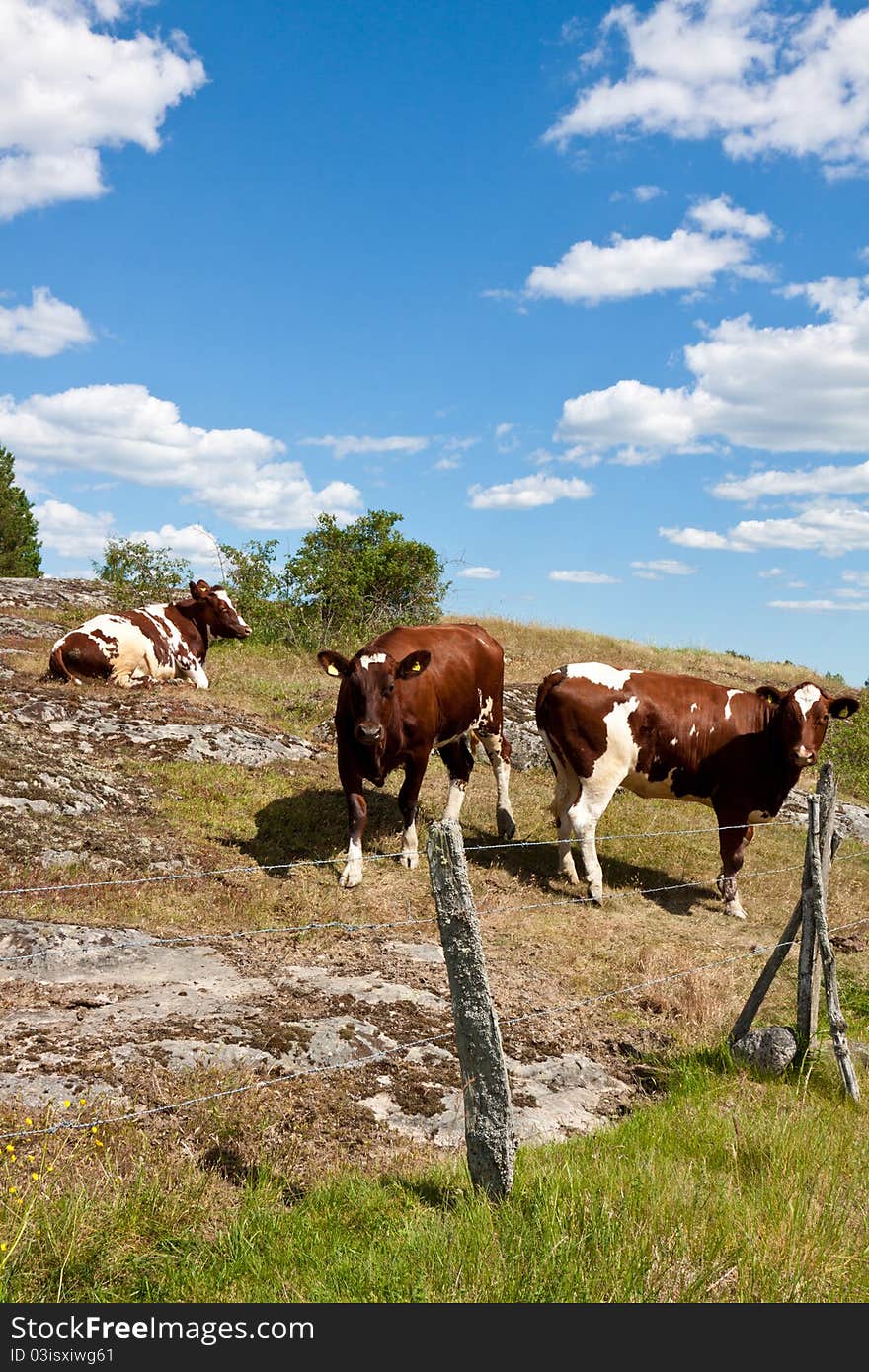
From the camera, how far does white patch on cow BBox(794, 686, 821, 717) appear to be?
11.0 meters

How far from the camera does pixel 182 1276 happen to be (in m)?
3.70

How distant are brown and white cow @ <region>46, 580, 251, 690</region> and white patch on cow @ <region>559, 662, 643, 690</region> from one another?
24.2 feet

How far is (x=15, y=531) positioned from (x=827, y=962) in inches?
1850

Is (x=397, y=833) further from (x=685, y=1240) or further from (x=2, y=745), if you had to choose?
(x=685, y=1240)

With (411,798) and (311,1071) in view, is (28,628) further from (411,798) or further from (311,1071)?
(311,1071)

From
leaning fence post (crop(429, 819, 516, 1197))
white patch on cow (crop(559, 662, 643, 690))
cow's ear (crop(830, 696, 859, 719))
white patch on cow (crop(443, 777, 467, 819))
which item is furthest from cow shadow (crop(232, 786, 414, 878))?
leaning fence post (crop(429, 819, 516, 1197))

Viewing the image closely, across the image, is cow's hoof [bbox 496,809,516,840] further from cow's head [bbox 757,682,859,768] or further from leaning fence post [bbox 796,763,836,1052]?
leaning fence post [bbox 796,763,836,1052]

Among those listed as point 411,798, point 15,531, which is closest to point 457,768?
point 411,798

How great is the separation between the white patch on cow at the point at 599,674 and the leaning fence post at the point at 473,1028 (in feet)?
23.0

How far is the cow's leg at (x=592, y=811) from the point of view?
34.2 ft

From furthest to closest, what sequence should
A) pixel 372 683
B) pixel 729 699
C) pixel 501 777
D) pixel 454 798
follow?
pixel 501 777 < pixel 454 798 < pixel 729 699 < pixel 372 683

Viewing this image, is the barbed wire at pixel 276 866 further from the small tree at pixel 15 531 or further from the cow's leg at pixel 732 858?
the small tree at pixel 15 531

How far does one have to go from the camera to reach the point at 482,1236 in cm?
378

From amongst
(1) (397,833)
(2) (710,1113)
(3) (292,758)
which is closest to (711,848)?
(1) (397,833)
